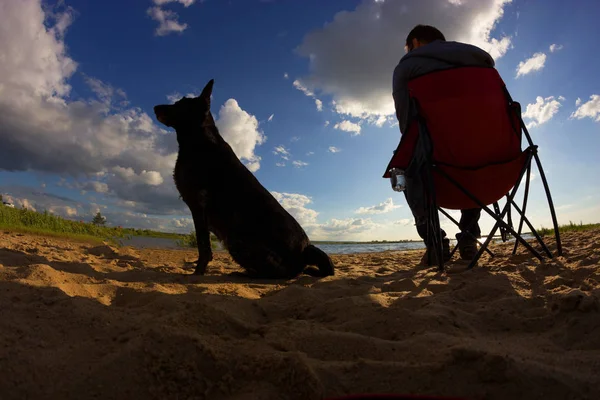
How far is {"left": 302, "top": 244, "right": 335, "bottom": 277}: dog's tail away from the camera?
380 centimetres

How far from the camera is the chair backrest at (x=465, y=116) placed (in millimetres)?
3492

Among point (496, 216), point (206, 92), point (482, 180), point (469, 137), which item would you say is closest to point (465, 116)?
point (469, 137)

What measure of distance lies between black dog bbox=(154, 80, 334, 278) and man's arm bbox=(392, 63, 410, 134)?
1760mm

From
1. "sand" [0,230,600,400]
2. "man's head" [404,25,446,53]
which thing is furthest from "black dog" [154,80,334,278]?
"man's head" [404,25,446,53]

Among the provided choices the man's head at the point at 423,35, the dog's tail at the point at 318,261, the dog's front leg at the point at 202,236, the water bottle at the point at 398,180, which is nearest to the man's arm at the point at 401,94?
the water bottle at the point at 398,180

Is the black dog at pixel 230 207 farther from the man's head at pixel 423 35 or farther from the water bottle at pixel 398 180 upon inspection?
the man's head at pixel 423 35

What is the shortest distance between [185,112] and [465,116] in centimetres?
315

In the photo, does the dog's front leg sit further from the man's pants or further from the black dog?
the man's pants

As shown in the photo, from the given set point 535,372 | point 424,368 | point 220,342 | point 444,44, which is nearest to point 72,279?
point 220,342

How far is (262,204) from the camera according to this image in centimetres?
379

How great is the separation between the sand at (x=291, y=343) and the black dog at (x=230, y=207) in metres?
1.29

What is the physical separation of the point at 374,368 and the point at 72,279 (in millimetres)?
2391

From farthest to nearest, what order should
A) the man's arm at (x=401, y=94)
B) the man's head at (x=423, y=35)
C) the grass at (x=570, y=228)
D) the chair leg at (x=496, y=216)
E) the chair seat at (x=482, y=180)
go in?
1. the grass at (x=570, y=228)
2. the man's head at (x=423, y=35)
3. the man's arm at (x=401, y=94)
4. the chair seat at (x=482, y=180)
5. the chair leg at (x=496, y=216)

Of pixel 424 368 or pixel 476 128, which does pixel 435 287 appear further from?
pixel 476 128
